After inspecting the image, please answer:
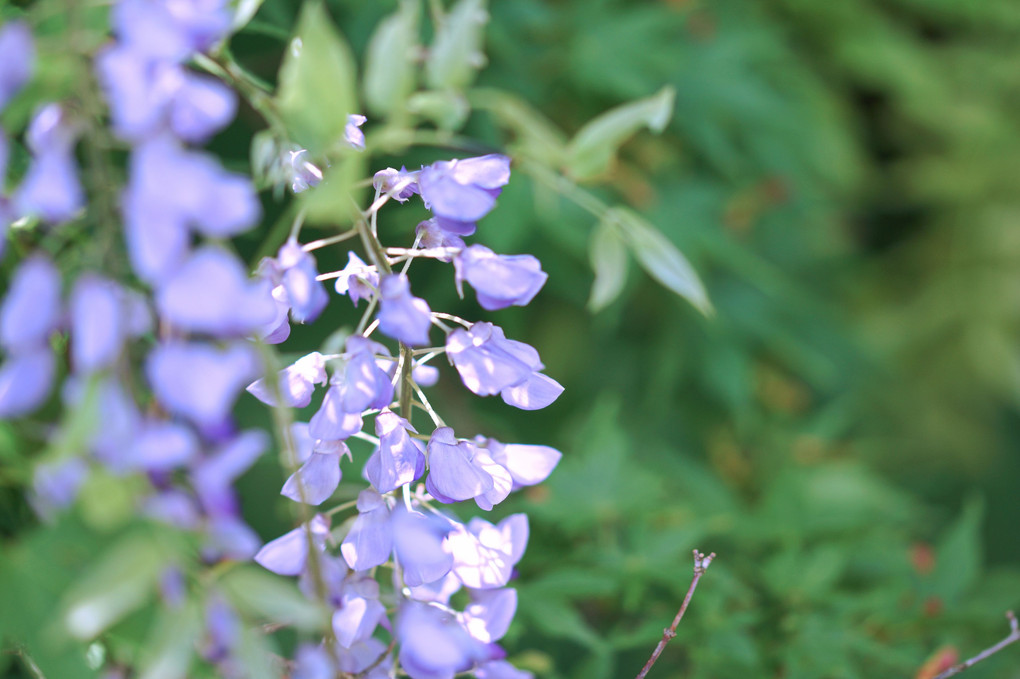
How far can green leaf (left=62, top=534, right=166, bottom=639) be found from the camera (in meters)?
0.24

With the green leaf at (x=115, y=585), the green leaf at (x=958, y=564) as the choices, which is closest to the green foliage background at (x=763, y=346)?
the green leaf at (x=958, y=564)

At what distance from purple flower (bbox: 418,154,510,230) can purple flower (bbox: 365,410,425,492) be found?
10cm

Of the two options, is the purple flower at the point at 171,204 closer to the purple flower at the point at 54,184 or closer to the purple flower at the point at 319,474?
the purple flower at the point at 54,184

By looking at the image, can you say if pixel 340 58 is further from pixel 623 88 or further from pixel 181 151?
pixel 623 88

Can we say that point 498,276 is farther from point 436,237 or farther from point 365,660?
point 365,660

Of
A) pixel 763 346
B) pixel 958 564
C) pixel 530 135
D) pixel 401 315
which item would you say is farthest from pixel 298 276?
pixel 763 346

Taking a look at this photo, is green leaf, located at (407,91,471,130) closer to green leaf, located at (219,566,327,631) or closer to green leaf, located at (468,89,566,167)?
green leaf, located at (468,89,566,167)

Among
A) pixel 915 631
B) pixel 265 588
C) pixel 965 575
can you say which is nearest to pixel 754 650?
pixel 915 631

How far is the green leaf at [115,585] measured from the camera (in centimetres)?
24

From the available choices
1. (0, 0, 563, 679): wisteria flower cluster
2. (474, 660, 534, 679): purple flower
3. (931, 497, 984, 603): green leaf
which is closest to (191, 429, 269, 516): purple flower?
(0, 0, 563, 679): wisteria flower cluster

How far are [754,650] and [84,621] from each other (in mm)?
530

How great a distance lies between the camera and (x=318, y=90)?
28 cm

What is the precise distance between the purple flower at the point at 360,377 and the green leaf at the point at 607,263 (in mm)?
171

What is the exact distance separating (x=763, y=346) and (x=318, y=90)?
48.5 inches
